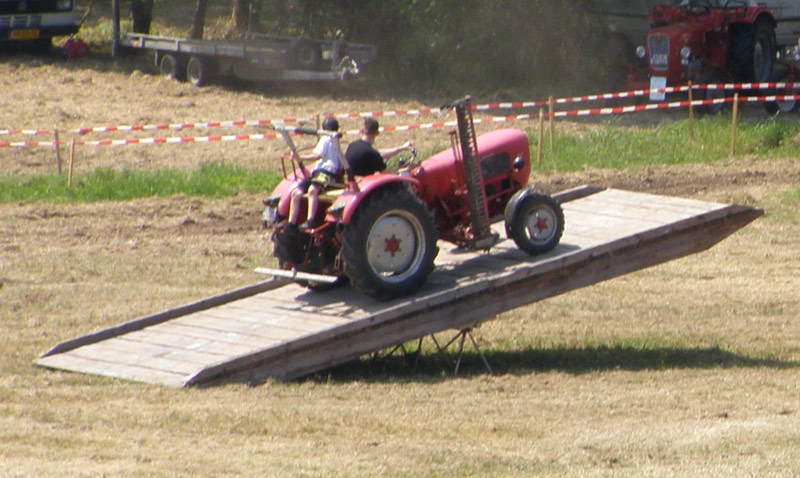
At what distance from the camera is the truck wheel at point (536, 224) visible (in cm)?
970

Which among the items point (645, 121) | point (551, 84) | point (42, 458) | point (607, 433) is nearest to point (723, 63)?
point (645, 121)

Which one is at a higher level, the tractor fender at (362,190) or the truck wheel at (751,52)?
the truck wheel at (751,52)

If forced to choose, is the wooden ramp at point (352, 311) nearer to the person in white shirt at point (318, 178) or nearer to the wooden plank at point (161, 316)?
the wooden plank at point (161, 316)

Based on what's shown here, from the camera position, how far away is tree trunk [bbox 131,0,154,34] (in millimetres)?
30016

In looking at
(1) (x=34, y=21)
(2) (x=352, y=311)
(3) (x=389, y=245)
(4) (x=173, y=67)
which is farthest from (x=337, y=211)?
(1) (x=34, y=21)

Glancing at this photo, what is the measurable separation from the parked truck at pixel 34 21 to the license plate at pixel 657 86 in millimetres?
13749

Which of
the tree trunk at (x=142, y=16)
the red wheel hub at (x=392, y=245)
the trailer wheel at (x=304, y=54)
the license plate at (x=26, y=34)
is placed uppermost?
the tree trunk at (x=142, y=16)

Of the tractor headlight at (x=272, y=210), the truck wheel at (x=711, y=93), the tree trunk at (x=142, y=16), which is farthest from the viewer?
the tree trunk at (x=142, y=16)

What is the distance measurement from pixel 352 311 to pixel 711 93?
47.1 feet

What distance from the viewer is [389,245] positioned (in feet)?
30.3

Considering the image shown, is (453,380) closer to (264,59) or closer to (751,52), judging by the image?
(751,52)

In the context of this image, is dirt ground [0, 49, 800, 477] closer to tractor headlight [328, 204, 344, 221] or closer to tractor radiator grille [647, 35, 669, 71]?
tractor headlight [328, 204, 344, 221]

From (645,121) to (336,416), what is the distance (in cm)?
1521

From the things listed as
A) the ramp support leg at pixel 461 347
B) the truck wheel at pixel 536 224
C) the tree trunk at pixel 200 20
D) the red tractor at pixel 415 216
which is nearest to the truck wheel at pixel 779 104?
the tree trunk at pixel 200 20
